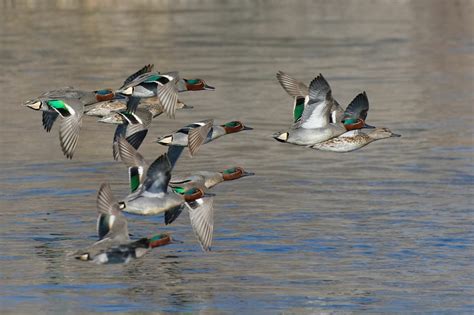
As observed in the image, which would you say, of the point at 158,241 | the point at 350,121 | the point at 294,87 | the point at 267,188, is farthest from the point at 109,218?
the point at 267,188

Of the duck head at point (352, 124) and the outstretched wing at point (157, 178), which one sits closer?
the outstretched wing at point (157, 178)

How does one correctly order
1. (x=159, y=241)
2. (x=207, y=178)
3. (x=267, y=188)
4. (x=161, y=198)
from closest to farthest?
(x=159, y=241) → (x=161, y=198) → (x=207, y=178) → (x=267, y=188)

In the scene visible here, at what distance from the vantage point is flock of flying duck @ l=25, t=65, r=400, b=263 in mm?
14891

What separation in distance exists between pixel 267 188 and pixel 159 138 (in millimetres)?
4840

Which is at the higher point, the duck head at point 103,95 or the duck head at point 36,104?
the duck head at point 36,104

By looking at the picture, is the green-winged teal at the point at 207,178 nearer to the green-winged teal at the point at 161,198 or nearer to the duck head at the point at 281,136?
the green-winged teal at the point at 161,198

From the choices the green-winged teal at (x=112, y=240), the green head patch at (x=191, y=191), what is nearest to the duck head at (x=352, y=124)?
the green head patch at (x=191, y=191)

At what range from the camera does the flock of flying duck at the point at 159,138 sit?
1489 cm

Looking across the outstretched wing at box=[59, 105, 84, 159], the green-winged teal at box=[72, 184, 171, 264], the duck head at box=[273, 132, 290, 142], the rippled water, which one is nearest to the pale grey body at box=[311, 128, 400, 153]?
the duck head at box=[273, 132, 290, 142]

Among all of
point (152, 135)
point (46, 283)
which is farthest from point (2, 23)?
point (46, 283)

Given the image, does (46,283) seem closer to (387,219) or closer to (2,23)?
(387,219)

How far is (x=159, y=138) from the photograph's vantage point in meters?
17.1

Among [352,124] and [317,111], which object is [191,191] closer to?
[317,111]

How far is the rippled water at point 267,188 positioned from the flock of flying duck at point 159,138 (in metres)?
0.84
